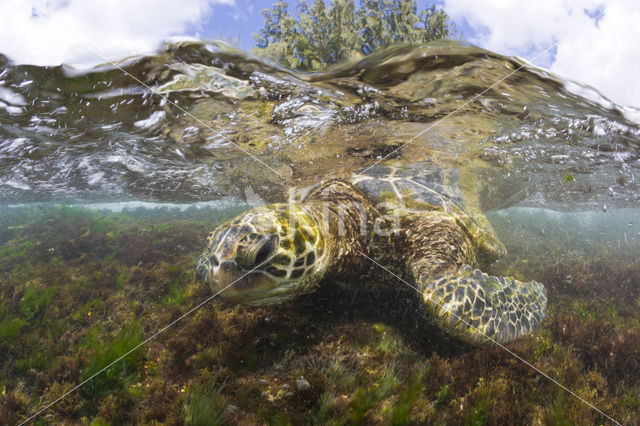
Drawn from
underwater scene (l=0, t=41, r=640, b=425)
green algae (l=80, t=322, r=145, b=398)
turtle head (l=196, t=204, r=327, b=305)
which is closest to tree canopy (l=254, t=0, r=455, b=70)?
underwater scene (l=0, t=41, r=640, b=425)

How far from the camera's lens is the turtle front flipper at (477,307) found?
10.2 ft

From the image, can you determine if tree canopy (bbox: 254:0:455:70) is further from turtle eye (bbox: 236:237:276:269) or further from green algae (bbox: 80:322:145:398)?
green algae (bbox: 80:322:145:398)

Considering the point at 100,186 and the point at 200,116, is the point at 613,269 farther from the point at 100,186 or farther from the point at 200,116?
the point at 100,186

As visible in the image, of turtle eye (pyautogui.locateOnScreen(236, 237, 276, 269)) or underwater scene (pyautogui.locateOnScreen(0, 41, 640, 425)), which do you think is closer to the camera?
turtle eye (pyautogui.locateOnScreen(236, 237, 276, 269))

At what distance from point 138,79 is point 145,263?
5.47 m

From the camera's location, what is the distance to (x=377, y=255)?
431 cm

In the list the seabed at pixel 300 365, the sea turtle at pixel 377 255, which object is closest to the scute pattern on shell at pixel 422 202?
the sea turtle at pixel 377 255

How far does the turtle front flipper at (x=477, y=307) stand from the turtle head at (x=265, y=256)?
4.40ft

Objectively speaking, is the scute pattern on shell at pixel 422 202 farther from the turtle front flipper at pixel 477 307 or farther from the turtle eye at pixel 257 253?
the turtle eye at pixel 257 253

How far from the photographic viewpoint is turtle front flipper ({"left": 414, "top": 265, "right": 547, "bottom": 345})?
3.12 meters

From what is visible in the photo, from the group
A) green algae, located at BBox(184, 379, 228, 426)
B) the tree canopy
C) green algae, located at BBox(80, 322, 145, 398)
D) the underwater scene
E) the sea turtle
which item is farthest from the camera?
the tree canopy

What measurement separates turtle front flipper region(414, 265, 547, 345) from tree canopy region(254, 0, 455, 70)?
12.3ft

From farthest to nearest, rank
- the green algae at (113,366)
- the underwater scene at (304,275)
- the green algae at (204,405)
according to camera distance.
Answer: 1. the green algae at (113,366)
2. the underwater scene at (304,275)
3. the green algae at (204,405)

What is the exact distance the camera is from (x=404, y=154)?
8.30m
